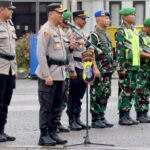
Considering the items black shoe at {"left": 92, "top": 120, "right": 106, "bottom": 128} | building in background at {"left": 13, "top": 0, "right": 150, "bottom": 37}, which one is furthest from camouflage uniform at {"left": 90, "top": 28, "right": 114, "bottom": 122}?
building in background at {"left": 13, "top": 0, "right": 150, "bottom": 37}

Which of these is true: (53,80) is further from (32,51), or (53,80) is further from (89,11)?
(89,11)

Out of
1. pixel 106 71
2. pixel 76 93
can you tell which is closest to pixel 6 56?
pixel 76 93

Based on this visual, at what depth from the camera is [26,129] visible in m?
10.2

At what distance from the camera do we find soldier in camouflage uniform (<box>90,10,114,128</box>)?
33.8 ft

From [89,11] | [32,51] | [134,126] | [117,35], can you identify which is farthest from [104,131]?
[89,11]

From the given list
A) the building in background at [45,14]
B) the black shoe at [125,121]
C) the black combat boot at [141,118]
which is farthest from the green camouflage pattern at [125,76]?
the building in background at [45,14]

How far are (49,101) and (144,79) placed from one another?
10.1 feet

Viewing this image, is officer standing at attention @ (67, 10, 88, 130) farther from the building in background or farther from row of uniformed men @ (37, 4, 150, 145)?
the building in background

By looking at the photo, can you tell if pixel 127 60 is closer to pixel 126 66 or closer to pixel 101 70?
pixel 126 66

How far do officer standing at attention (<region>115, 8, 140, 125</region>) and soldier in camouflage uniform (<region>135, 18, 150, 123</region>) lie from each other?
1.24 ft

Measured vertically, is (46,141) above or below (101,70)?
below

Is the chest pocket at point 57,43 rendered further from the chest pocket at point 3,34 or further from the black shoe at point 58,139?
the black shoe at point 58,139

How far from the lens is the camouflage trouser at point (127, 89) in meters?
10.6

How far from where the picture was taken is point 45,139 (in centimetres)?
857
